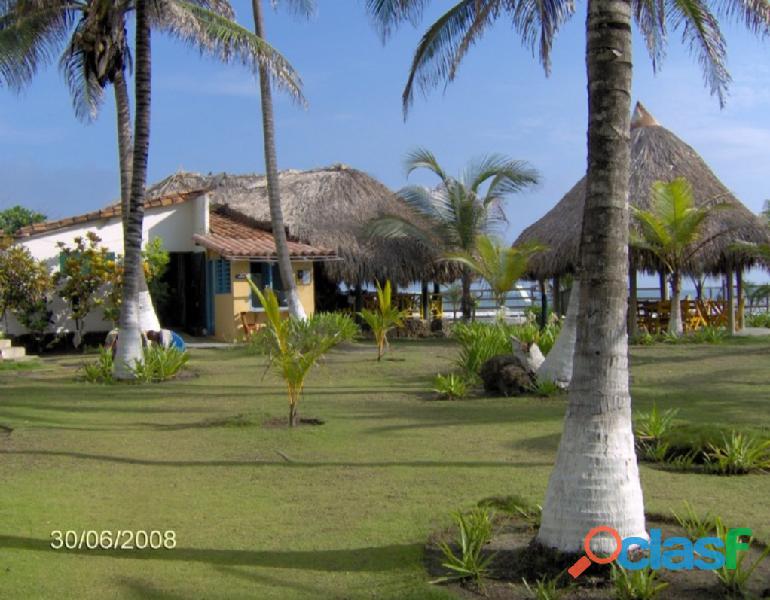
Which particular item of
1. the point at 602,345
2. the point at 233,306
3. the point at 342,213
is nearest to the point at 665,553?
the point at 602,345

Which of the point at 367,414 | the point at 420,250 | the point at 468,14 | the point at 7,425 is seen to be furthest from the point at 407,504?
the point at 420,250

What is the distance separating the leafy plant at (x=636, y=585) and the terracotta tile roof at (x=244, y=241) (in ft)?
58.0

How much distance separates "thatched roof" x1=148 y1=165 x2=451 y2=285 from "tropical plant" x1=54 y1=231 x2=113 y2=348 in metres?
4.25

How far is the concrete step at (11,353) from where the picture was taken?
1709 cm

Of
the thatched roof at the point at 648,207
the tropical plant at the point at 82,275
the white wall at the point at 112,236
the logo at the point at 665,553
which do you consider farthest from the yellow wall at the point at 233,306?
the logo at the point at 665,553

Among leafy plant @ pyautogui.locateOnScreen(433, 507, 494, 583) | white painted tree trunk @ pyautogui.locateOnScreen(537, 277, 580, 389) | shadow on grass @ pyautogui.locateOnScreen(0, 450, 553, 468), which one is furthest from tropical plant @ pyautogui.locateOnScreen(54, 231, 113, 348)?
leafy plant @ pyautogui.locateOnScreen(433, 507, 494, 583)

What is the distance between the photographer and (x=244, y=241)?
2278cm

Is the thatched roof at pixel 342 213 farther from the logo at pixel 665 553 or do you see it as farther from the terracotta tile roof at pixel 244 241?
the logo at pixel 665 553

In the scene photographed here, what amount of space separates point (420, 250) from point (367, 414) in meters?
15.5

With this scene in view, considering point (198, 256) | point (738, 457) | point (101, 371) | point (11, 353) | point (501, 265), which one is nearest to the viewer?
point (738, 457)

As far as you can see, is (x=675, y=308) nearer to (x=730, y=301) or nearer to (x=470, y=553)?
(x=730, y=301)

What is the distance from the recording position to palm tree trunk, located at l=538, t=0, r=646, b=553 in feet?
14.9

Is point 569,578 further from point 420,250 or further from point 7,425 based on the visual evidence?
point 420,250

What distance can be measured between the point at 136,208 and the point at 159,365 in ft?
8.20
